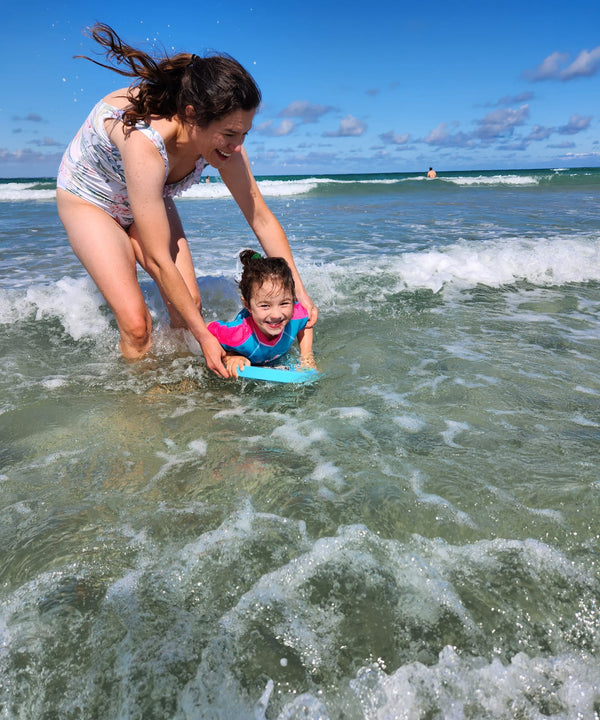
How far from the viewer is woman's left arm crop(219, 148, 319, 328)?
11.4 feet

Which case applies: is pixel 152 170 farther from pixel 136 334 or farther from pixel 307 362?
pixel 307 362

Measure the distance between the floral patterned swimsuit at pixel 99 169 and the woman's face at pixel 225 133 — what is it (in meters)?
0.25

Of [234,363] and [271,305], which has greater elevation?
[271,305]

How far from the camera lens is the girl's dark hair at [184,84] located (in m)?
2.57

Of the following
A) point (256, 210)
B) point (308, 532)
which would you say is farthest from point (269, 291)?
point (308, 532)

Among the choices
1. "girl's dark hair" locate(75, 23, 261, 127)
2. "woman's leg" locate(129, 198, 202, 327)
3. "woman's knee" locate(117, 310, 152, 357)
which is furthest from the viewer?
"woman's leg" locate(129, 198, 202, 327)

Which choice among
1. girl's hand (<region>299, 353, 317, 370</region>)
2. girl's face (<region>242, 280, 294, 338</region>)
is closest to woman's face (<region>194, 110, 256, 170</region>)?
girl's face (<region>242, 280, 294, 338</region>)

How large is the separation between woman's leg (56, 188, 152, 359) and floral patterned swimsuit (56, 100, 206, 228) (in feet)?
0.21

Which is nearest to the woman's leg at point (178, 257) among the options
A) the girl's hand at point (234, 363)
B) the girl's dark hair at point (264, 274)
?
the girl's dark hair at point (264, 274)

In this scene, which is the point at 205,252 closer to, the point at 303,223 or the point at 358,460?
the point at 303,223

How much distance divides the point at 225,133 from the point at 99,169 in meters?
0.94

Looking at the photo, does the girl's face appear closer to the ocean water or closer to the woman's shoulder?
the ocean water

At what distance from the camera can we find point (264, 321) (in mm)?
3320

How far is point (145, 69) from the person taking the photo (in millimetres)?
2701
